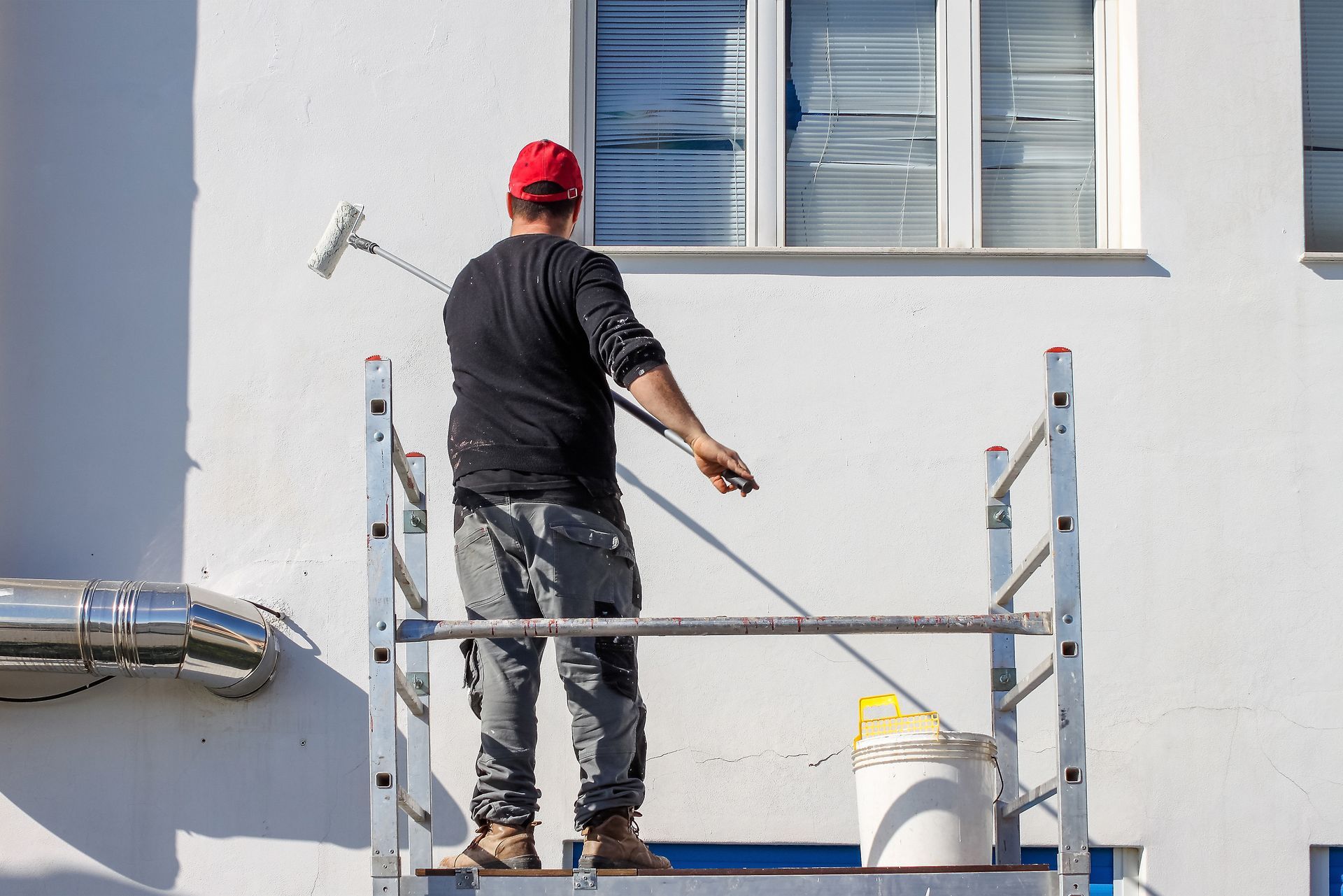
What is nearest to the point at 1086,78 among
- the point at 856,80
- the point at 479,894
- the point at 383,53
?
the point at 856,80

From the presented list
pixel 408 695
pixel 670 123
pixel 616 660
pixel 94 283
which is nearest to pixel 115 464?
pixel 94 283

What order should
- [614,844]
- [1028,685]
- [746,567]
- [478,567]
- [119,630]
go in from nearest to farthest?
[614,844]
[478,567]
[1028,685]
[119,630]
[746,567]

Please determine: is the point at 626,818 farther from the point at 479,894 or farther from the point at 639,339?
the point at 639,339

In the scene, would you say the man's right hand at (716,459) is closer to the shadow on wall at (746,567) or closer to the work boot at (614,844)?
the work boot at (614,844)

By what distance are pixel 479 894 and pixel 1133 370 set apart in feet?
10.5

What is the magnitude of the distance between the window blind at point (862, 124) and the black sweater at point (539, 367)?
2.11m

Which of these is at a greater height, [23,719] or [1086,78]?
[1086,78]

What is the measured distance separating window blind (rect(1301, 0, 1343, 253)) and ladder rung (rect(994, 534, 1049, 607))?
90.2 inches

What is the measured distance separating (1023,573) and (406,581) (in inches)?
64.8

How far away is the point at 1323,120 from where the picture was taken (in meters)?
6.56

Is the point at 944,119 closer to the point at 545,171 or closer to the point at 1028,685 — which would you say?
the point at 545,171

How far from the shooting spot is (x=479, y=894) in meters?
4.01

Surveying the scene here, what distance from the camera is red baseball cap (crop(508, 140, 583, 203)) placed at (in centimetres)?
464

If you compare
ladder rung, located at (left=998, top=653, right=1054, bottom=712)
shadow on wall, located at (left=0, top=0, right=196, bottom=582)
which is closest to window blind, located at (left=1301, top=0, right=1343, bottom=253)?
ladder rung, located at (left=998, top=653, right=1054, bottom=712)
